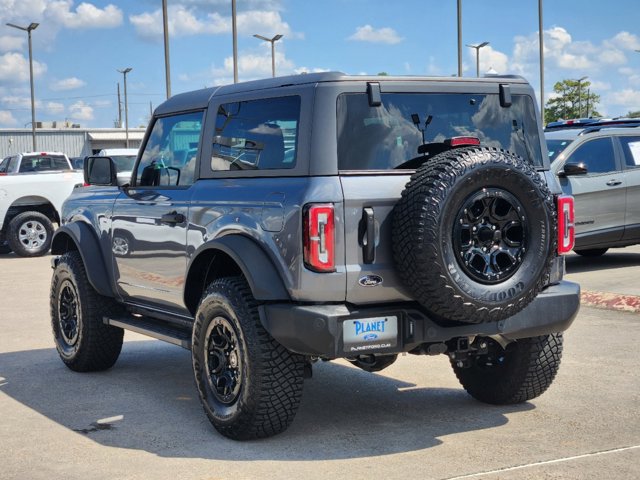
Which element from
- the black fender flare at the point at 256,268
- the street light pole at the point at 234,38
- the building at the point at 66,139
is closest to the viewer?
the black fender flare at the point at 256,268

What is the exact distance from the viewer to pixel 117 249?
23.8 feet

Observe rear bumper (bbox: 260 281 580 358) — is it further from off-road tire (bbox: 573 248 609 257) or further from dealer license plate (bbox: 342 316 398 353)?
off-road tire (bbox: 573 248 609 257)

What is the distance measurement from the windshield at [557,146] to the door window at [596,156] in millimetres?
166

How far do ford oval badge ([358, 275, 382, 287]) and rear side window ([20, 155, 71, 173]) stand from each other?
17422 mm

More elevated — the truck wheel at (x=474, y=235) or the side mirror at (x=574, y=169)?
the side mirror at (x=574, y=169)

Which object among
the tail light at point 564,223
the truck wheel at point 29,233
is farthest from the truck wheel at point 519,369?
the truck wheel at point 29,233

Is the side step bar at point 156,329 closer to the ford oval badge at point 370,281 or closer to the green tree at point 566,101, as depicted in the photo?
the ford oval badge at point 370,281

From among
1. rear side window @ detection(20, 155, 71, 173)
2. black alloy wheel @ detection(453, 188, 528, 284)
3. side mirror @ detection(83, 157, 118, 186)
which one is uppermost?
rear side window @ detection(20, 155, 71, 173)

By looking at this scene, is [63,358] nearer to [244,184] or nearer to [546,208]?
[244,184]

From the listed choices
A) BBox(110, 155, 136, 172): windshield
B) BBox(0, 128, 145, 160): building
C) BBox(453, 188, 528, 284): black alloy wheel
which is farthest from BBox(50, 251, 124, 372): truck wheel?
BBox(0, 128, 145, 160): building

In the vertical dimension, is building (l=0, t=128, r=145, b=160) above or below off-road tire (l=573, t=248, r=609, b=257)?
above

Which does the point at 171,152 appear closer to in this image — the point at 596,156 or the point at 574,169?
the point at 574,169

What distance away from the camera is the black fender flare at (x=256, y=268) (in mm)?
5297

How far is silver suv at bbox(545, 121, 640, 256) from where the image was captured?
512 inches
